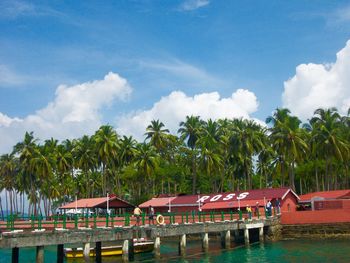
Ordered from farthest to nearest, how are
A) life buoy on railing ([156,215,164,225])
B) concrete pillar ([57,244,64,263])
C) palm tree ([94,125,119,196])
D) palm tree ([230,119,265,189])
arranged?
palm tree ([94,125,119,196]) < palm tree ([230,119,265,189]) < life buoy on railing ([156,215,164,225]) < concrete pillar ([57,244,64,263])

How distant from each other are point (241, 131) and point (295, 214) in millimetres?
29453

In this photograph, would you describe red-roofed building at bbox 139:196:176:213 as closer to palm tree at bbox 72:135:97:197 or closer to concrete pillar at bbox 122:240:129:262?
palm tree at bbox 72:135:97:197

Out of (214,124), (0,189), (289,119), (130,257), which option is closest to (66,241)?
(130,257)

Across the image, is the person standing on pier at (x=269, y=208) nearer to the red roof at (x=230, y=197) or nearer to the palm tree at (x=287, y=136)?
the red roof at (x=230, y=197)

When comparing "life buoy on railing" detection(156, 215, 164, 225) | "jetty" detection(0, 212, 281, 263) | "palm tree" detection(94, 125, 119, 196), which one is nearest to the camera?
"jetty" detection(0, 212, 281, 263)

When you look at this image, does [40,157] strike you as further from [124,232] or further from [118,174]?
[124,232]

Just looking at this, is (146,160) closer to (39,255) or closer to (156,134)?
(156,134)

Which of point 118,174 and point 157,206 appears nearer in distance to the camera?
point 157,206

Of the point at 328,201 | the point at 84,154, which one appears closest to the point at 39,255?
the point at 328,201

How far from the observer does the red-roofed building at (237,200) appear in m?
59.3

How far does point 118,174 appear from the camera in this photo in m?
98.6

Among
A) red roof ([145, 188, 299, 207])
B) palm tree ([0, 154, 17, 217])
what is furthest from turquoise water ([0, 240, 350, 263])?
palm tree ([0, 154, 17, 217])

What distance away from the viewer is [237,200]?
204ft

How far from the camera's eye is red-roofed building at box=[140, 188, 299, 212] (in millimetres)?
59281
